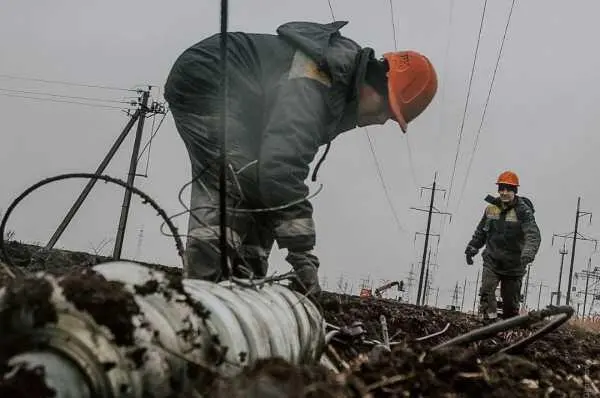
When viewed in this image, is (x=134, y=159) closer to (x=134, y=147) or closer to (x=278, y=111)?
(x=134, y=147)

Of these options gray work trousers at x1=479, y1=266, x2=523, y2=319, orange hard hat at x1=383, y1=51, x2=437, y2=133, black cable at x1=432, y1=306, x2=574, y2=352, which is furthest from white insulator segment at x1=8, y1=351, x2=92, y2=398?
gray work trousers at x1=479, y1=266, x2=523, y2=319

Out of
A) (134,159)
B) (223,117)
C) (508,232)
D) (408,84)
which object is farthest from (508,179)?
(134,159)

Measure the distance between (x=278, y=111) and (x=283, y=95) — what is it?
0.10m

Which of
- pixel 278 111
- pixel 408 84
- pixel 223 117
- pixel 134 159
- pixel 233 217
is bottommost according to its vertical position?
pixel 233 217

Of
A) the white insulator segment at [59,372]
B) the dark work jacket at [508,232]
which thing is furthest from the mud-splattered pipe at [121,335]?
the dark work jacket at [508,232]

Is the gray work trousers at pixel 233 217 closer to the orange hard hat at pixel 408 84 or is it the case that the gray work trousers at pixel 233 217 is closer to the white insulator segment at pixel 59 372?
the orange hard hat at pixel 408 84

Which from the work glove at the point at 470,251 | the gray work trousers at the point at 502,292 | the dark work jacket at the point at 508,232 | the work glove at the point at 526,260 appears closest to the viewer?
the work glove at the point at 526,260

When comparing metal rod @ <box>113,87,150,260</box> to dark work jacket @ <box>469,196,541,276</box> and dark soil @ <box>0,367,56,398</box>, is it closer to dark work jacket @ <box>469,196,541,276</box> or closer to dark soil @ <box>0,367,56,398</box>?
dark work jacket @ <box>469,196,541,276</box>

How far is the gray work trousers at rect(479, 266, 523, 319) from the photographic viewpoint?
32.9 ft

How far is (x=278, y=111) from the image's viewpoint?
3992 mm

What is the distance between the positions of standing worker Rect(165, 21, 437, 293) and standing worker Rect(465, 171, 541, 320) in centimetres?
562

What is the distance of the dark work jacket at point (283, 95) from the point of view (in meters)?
3.91

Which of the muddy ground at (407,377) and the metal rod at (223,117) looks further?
the metal rod at (223,117)

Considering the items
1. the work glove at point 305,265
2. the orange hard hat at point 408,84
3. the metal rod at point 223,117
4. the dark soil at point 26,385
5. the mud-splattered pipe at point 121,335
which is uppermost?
the orange hard hat at point 408,84
